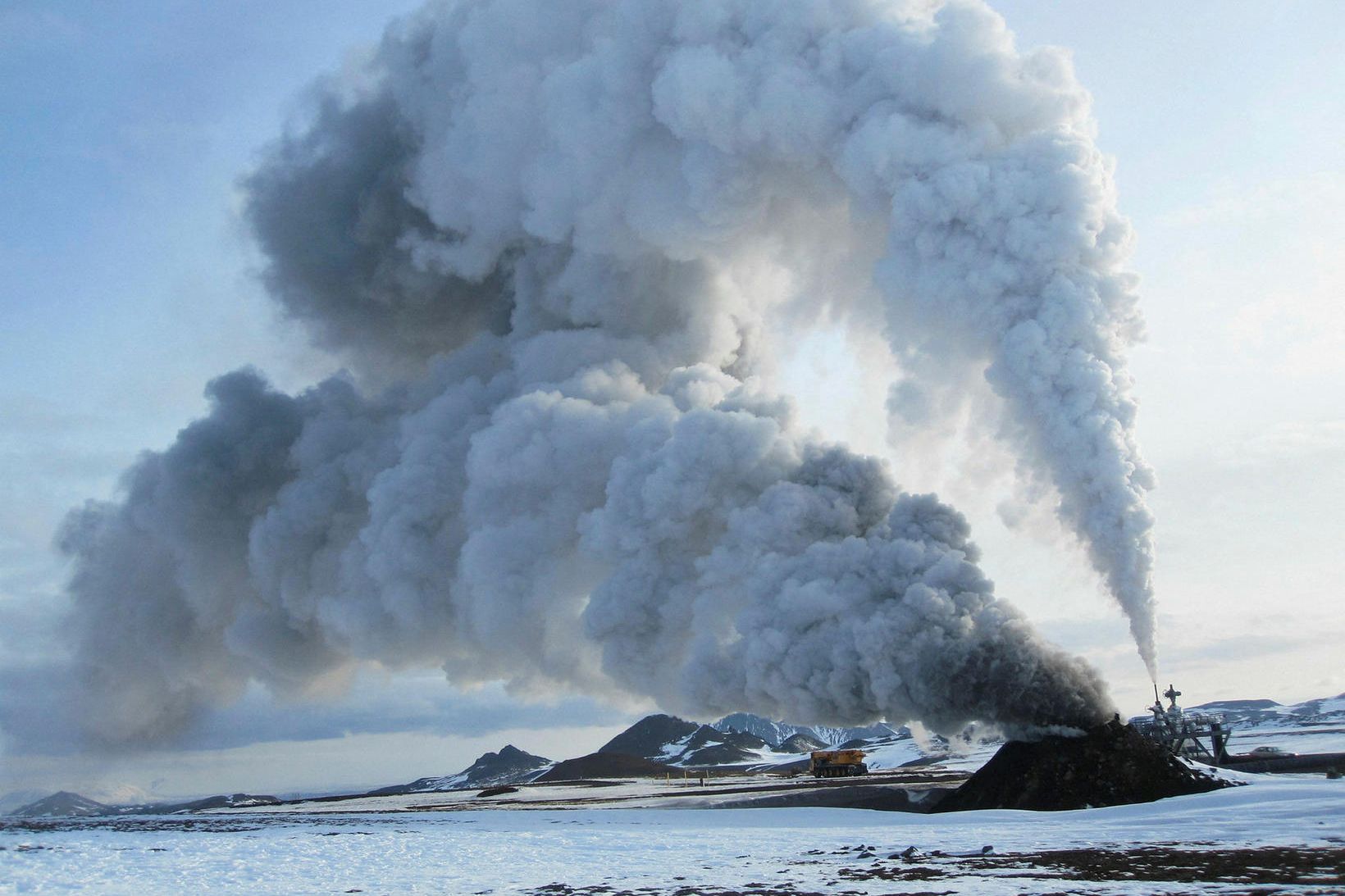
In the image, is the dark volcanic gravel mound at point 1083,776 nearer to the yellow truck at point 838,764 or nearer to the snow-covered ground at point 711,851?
the snow-covered ground at point 711,851

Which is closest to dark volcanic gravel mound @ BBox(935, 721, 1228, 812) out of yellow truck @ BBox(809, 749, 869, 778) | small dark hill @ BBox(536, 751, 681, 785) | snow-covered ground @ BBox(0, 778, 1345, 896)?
snow-covered ground @ BBox(0, 778, 1345, 896)

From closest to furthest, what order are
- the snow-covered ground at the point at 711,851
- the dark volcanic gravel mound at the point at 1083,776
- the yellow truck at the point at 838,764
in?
the snow-covered ground at the point at 711,851
the dark volcanic gravel mound at the point at 1083,776
the yellow truck at the point at 838,764

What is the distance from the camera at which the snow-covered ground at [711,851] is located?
74.4 feet

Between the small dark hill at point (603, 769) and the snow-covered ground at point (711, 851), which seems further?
the small dark hill at point (603, 769)

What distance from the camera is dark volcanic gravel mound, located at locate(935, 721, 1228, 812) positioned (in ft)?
116

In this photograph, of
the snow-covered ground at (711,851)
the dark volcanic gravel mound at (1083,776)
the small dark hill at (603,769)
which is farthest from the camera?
the small dark hill at (603,769)

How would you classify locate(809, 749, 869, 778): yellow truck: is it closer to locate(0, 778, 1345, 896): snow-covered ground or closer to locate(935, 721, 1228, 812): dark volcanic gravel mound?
locate(0, 778, 1345, 896): snow-covered ground

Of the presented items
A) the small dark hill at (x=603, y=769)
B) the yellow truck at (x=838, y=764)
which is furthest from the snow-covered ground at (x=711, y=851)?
the small dark hill at (x=603, y=769)

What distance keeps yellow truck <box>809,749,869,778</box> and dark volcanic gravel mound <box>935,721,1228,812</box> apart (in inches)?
1655

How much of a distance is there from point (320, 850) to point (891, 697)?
2195cm

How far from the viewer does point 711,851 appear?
96.2 ft

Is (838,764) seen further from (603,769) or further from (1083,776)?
(603,769)

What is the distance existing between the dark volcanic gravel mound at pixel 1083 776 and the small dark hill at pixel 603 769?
85.1 m

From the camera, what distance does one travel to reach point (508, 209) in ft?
234
